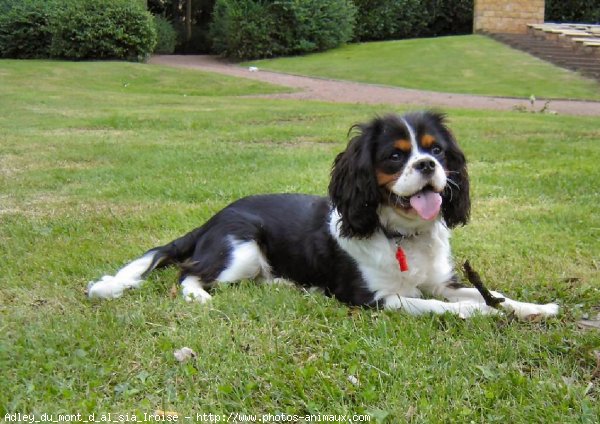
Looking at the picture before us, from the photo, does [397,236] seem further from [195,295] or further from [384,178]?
[195,295]

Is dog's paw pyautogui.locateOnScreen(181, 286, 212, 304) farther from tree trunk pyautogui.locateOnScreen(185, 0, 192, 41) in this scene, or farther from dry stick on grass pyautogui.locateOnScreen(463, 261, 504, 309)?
tree trunk pyautogui.locateOnScreen(185, 0, 192, 41)

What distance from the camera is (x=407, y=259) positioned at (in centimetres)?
381

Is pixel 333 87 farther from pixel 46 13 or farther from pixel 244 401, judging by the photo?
pixel 244 401

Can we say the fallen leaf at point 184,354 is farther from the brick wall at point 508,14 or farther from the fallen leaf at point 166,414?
the brick wall at point 508,14

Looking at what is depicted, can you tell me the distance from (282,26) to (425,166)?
26.0 m

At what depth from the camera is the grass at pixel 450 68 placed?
63.3 feet

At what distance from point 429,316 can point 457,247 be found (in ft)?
4.59

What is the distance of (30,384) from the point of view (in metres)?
2.93

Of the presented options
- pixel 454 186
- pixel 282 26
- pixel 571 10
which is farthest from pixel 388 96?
pixel 571 10

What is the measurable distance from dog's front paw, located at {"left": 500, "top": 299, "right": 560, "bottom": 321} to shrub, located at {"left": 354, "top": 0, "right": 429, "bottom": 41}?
100ft

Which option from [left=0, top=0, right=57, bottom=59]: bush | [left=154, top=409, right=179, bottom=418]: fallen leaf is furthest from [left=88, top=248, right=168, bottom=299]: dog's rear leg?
[left=0, top=0, right=57, bottom=59]: bush

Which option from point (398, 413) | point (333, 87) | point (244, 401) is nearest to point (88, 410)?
point (244, 401)

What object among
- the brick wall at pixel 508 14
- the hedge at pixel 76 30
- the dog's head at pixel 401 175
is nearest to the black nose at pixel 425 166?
the dog's head at pixel 401 175

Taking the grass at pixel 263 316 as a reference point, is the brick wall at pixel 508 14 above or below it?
above
